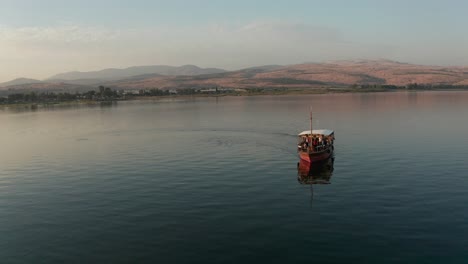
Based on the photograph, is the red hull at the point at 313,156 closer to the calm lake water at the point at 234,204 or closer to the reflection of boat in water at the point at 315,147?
the reflection of boat in water at the point at 315,147

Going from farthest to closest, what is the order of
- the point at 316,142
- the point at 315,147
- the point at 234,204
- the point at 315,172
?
the point at 316,142 < the point at 315,147 < the point at 315,172 < the point at 234,204

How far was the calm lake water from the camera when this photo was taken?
33281mm

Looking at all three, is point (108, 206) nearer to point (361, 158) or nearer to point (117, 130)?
point (361, 158)

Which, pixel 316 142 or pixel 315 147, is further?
pixel 316 142

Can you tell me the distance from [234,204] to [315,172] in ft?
63.1

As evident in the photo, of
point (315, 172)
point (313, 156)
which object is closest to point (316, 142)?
point (313, 156)

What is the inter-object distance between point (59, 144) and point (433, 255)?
85.1m

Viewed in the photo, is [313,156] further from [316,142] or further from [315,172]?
[316,142]

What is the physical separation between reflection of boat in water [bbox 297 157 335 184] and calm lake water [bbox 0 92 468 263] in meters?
0.70

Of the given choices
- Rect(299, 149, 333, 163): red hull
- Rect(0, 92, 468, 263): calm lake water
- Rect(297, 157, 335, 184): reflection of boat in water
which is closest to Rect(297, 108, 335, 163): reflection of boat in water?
Rect(299, 149, 333, 163): red hull

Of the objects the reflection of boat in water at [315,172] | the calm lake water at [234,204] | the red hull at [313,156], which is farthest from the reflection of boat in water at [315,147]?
the calm lake water at [234,204]

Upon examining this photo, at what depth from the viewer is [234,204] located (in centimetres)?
4481

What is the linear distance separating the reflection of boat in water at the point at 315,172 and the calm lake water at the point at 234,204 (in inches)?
27.6

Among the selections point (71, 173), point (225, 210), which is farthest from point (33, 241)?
point (71, 173)
